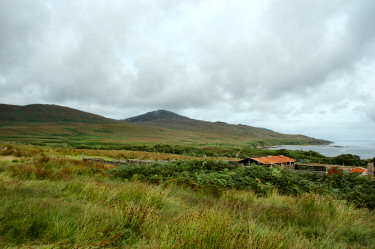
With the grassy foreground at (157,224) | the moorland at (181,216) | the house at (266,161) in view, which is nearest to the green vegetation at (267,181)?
the moorland at (181,216)

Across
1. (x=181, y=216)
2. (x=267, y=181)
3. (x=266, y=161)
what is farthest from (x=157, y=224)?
(x=266, y=161)

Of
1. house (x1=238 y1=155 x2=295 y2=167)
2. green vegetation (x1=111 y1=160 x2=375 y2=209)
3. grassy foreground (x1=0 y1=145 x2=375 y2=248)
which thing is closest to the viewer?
grassy foreground (x1=0 y1=145 x2=375 y2=248)

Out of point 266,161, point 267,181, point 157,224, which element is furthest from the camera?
point 266,161

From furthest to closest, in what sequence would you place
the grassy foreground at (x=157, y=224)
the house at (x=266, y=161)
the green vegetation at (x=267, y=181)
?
the house at (x=266, y=161)
the green vegetation at (x=267, y=181)
the grassy foreground at (x=157, y=224)

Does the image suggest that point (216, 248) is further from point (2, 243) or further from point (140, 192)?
point (140, 192)

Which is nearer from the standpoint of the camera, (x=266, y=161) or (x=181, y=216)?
(x=181, y=216)

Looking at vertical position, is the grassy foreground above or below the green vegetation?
above

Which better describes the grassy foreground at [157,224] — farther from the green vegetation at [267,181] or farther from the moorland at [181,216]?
the green vegetation at [267,181]

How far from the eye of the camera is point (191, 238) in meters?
2.54

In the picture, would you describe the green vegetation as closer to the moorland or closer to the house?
the moorland

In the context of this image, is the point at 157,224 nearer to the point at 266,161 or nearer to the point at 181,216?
the point at 181,216

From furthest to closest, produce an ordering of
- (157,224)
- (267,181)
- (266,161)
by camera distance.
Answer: (266,161) → (267,181) → (157,224)

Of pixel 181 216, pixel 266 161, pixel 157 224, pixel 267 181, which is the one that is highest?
pixel 181 216

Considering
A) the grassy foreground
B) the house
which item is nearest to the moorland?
the grassy foreground
